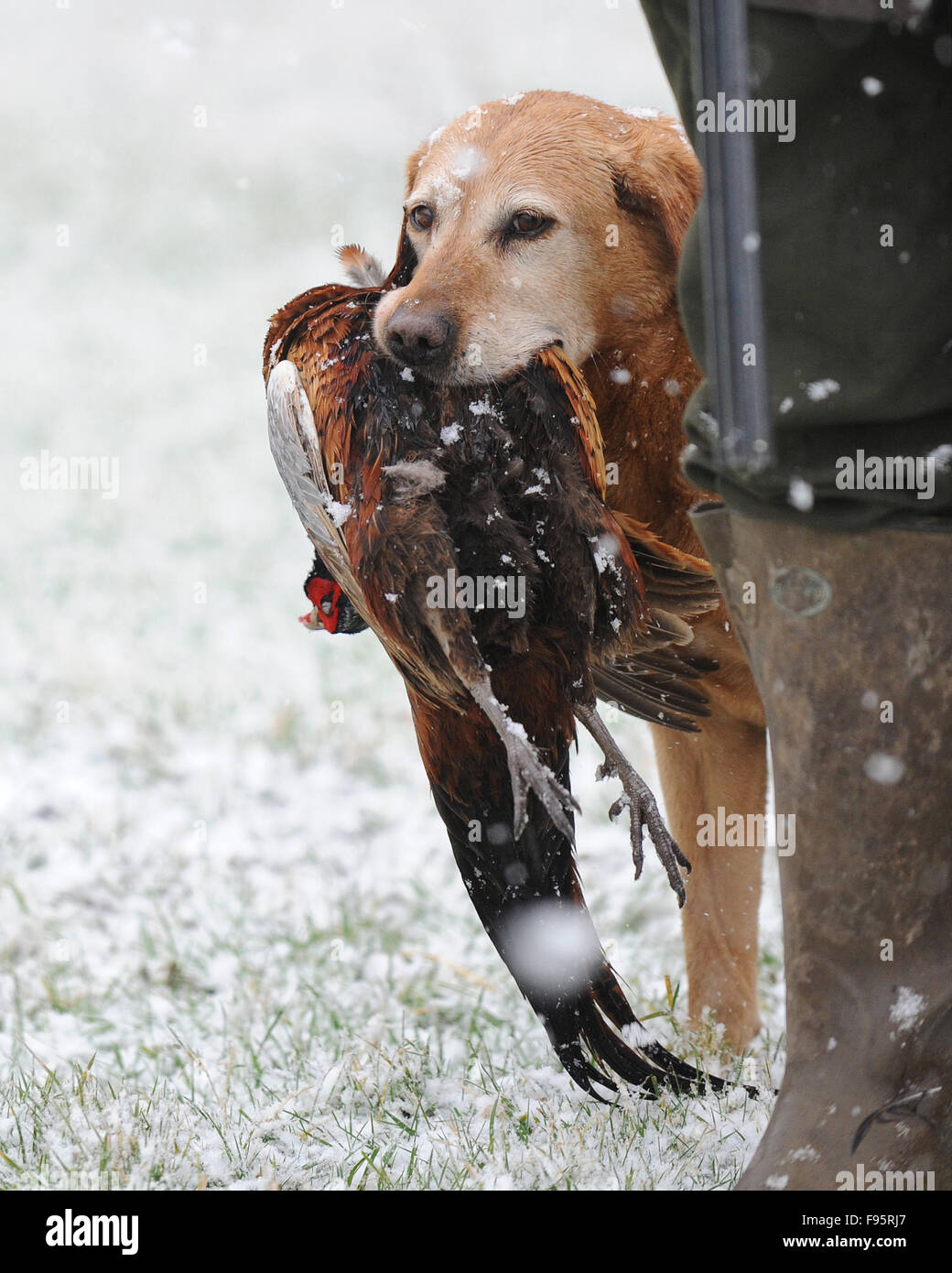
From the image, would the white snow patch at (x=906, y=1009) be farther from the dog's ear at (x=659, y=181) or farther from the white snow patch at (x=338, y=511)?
the dog's ear at (x=659, y=181)

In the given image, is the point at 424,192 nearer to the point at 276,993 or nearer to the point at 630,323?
the point at 630,323

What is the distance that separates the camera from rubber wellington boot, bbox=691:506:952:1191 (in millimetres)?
1367

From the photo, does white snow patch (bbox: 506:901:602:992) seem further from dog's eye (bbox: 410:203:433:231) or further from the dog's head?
dog's eye (bbox: 410:203:433:231)

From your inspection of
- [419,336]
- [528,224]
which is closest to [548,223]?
[528,224]

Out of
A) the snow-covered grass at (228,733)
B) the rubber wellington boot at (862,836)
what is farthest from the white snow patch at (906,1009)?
the snow-covered grass at (228,733)

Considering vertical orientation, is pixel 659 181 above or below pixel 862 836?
above

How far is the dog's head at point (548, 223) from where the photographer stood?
1.63 metres

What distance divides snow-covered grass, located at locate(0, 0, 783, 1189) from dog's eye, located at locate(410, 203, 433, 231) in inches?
15.8

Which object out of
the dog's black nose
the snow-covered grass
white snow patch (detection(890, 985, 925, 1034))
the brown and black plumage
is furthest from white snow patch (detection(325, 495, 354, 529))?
white snow patch (detection(890, 985, 925, 1034))

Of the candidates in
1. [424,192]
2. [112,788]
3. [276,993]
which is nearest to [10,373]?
[112,788]

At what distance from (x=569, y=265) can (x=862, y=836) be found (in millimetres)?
885

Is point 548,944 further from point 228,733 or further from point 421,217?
point 228,733

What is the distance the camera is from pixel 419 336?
60.4 inches
